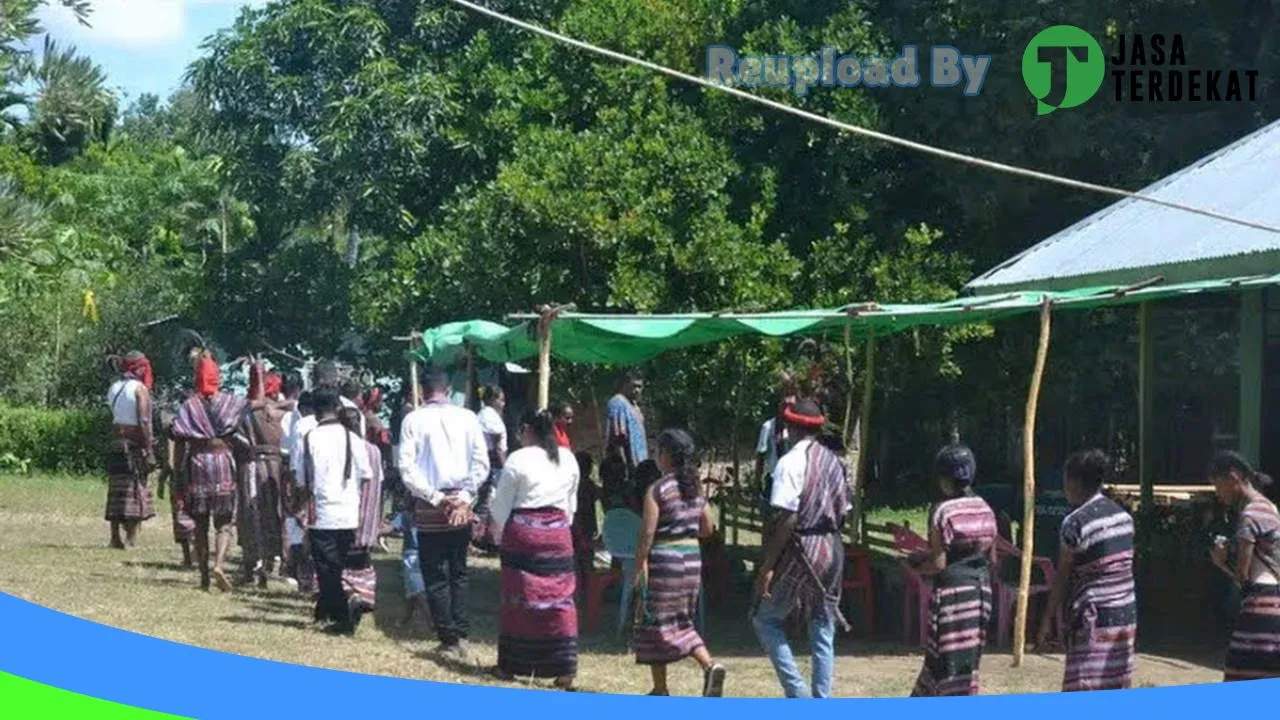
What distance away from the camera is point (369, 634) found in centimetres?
1196

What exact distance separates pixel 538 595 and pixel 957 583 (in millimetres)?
2531

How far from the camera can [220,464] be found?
13.8 m

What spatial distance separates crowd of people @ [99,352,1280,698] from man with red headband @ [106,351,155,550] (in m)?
1.28

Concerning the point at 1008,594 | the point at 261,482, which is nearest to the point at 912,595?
the point at 1008,594

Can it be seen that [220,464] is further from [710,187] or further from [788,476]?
[710,187]

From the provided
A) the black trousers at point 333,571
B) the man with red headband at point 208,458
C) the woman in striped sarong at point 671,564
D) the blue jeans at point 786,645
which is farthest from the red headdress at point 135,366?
the blue jeans at point 786,645

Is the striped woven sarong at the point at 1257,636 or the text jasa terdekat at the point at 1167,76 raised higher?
the text jasa terdekat at the point at 1167,76

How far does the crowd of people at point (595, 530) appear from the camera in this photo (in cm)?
798

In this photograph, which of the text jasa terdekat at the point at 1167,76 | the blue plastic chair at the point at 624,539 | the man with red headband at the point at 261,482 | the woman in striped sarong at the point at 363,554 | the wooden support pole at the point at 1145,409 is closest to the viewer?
the woman in striped sarong at the point at 363,554

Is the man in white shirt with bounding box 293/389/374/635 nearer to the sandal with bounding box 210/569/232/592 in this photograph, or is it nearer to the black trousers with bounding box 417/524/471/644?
the black trousers with bounding box 417/524/471/644

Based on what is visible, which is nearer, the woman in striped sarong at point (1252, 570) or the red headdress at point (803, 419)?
the woman in striped sarong at point (1252, 570)

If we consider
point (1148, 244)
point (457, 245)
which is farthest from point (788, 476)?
point (457, 245)

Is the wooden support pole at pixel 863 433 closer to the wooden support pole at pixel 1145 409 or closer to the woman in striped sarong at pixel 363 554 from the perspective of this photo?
the wooden support pole at pixel 1145 409

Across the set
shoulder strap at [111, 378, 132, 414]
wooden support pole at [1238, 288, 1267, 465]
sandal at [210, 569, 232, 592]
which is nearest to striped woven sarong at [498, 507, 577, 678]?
sandal at [210, 569, 232, 592]
